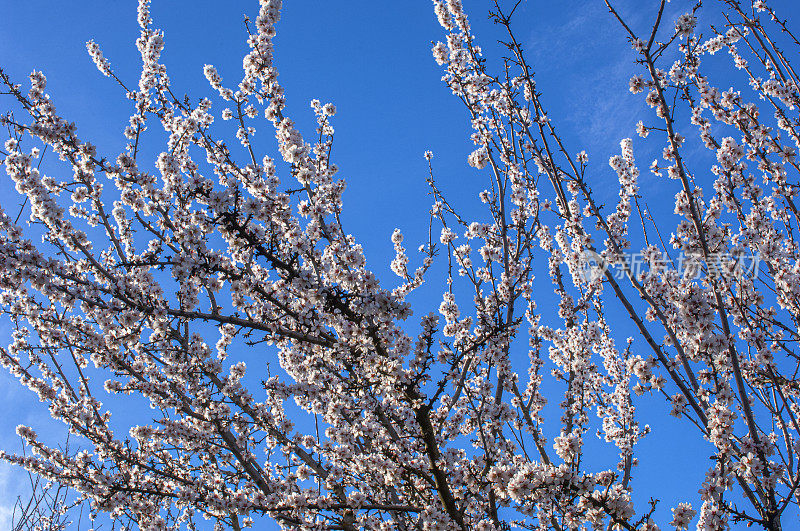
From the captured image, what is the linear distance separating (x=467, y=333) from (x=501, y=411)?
112 cm

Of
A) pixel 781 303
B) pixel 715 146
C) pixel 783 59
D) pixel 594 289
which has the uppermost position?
pixel 783 59

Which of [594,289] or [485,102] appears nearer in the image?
[485,102]

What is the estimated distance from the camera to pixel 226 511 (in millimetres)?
6121

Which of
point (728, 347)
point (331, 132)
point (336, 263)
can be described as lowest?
point (728, 347)

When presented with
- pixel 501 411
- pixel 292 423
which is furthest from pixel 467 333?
pixel 292 423

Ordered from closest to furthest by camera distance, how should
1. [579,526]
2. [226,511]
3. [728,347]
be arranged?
[728,347], [579,526], [226,511]

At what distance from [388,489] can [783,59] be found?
8187 mm

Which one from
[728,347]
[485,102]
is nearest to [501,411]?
[728,347]

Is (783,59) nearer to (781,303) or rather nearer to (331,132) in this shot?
(781,303)

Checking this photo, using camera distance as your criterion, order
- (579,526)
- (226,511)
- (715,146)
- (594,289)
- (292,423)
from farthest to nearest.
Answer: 1. (594,289)
2. (292,423)
3. (715,146)
4. (226,511)
5. (579,526)

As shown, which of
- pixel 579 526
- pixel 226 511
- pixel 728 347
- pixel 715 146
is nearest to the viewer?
pixel 728 347

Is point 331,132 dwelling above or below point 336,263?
above

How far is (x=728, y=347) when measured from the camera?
5172mm

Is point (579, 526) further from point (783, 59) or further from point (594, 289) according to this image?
point (783, 59)
